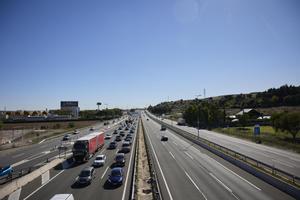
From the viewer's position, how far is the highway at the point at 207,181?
68.3 feet

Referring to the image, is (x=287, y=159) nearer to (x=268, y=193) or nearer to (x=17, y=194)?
(x=268, y=193)

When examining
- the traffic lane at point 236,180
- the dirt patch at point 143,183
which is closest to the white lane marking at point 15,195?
the dirt patch at point 143,183

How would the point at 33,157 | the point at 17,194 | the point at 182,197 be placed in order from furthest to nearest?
the point at 33,157, the point at 17,194, the point at 182,197

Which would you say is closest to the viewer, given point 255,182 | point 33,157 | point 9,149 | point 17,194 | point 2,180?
point 17,194

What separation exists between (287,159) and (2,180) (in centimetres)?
3725

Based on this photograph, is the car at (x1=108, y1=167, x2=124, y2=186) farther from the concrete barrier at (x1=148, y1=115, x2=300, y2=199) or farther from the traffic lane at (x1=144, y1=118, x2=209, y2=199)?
the concrete barrier at (x1=148, y1=115, x2=300, y2=199)

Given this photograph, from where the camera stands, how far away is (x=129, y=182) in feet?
84.8

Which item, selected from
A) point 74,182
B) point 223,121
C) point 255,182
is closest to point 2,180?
point 74,182

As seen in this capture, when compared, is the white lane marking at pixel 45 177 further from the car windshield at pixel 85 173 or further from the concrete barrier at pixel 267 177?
the concrete barrier at pixel 267 177

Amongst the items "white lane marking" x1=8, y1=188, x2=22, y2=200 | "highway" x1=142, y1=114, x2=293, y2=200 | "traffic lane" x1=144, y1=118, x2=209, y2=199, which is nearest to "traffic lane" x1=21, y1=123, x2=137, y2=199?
"white lane marking" x1=8, y1=188, x2=22, y2=200

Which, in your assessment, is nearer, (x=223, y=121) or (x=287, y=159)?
(x=287, y=159)

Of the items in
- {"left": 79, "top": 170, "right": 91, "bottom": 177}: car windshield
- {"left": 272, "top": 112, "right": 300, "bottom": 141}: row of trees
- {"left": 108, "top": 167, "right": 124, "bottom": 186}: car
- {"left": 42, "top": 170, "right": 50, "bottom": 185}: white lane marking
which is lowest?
{"left": 42, "top": 170, "right": 50, "bottom": 185}: white lane marking

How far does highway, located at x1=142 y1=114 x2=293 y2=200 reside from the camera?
68.3ft

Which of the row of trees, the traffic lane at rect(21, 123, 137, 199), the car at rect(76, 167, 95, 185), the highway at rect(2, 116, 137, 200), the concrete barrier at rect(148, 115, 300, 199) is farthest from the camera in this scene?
the row of trees
